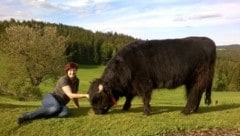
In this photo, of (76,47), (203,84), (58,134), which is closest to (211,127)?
(203,84)

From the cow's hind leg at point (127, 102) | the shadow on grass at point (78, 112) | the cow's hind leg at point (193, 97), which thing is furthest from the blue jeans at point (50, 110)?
the cow's hind leg at point (193, 97)

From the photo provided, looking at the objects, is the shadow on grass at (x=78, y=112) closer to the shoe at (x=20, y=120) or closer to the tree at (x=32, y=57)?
the shoe at (x=20, y=120)

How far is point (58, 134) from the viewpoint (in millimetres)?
11492

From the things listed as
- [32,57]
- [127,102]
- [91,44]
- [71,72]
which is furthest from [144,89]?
[91,44]

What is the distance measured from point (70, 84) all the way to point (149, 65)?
2.47 meters

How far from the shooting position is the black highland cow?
1258cm

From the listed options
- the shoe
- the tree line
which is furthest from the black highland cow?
the tree line

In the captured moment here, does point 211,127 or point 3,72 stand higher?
point 211,127

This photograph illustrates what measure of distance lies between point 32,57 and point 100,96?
153ft

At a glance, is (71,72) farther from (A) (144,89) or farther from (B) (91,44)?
(B) (91,44)

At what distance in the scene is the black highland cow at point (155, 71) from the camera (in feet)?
41.3

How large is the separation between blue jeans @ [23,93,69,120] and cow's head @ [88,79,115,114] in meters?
0.87

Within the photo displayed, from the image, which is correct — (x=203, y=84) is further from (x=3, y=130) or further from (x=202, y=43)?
(x=3, y=130)

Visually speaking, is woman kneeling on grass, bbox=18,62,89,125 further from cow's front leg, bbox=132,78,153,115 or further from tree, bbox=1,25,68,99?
tree, bbox=1,25,68,99
